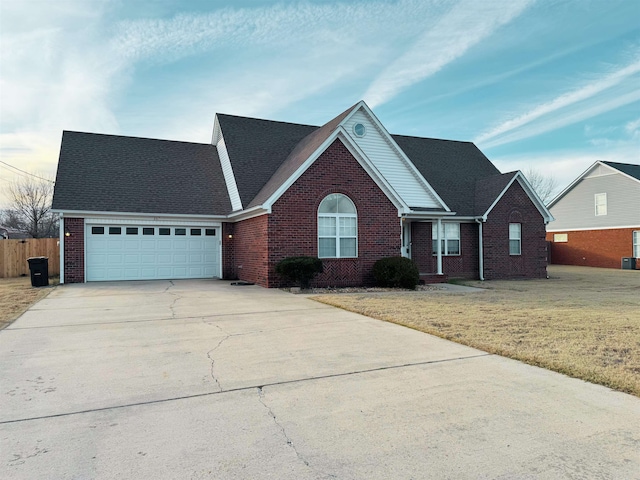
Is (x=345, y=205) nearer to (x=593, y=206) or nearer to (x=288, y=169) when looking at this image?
(x=288, y=169)

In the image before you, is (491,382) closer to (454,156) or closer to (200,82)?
(200,82)

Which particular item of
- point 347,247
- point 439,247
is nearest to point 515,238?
point 439,247

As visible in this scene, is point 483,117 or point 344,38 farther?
point 483,117

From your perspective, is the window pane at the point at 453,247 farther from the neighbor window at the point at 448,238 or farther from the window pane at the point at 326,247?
the window pane at the point at 326,247

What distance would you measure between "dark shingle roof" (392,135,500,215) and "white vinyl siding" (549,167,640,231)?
429 inches

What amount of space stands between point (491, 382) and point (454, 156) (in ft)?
69.0

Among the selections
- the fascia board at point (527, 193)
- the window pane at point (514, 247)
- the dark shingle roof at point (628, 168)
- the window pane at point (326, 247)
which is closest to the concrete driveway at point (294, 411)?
the window pane at point (326, 247)

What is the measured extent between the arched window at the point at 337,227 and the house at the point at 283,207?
4 centimetres

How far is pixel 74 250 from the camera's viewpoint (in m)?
17.1

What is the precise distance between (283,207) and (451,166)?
11987 mm

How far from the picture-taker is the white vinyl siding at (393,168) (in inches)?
739

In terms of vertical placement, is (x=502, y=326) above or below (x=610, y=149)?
below

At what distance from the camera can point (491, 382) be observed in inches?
205

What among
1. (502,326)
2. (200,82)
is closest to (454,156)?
(200,82)
